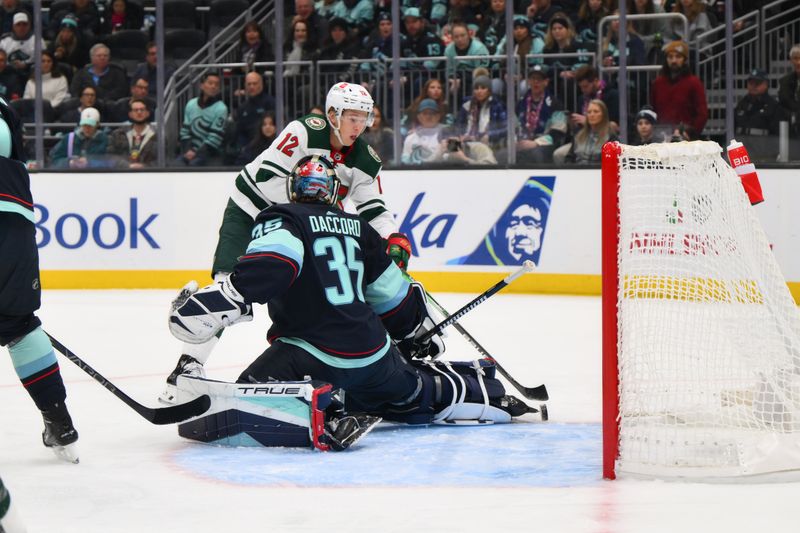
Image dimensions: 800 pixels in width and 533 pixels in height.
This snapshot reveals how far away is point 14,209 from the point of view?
3.43 m

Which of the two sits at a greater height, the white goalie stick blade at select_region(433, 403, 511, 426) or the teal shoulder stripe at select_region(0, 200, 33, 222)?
the teal shoulder stripe at select_region(0, 200, 33, 222)

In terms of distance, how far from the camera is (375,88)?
8625 mm

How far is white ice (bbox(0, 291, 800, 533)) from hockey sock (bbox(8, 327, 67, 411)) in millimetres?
198

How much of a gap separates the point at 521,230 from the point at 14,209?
5111 mm

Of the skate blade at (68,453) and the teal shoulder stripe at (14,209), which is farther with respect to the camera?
the skate blade at (68,453)

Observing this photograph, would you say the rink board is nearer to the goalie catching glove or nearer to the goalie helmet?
the goalie catching glove

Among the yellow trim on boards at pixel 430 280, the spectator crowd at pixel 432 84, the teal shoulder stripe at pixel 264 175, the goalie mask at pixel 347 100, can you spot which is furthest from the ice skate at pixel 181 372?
the spectator crowd at pixel 432 84

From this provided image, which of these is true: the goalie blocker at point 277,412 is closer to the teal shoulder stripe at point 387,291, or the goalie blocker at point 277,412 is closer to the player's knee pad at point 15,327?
the teal shoulder stripe at point 387,291

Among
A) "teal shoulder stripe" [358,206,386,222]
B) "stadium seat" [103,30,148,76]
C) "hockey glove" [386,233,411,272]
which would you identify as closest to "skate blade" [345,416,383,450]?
"hockey glove" [386,233,411,272]

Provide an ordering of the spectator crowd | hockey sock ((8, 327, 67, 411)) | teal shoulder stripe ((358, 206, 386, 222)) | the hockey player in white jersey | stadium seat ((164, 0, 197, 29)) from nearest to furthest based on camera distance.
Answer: hockey sock ((8, 327, 67, 411))
the hockey player in white jersey
teal shoulder stripe ((358, 206, 386, 222))
the spectator crowd
stadium seat ((164, 0, 197, 29))

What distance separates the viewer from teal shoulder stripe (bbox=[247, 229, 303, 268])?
360 centimetres

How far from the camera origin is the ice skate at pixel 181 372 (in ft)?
14.0

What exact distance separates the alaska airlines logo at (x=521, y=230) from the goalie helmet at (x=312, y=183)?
14.5 ft

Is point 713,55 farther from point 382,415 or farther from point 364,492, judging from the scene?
point 364,492
